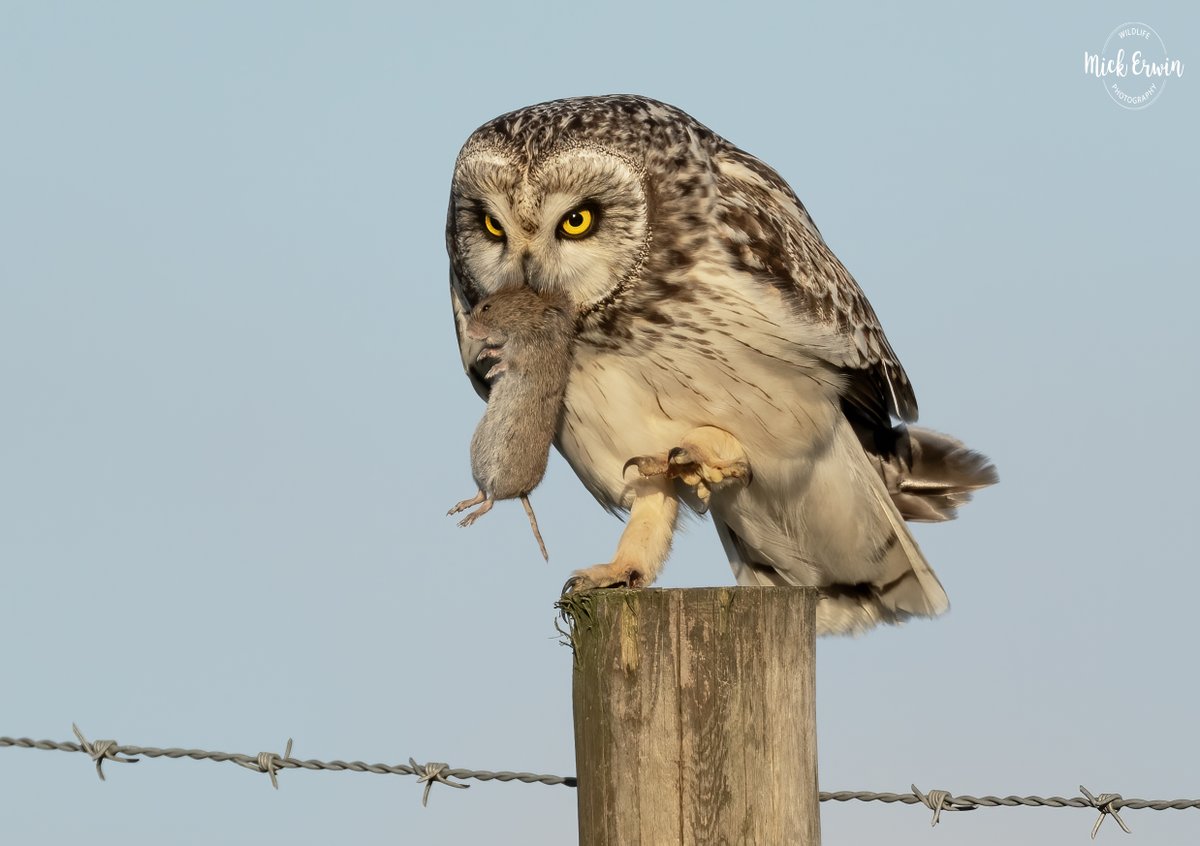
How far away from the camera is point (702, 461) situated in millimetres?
4180

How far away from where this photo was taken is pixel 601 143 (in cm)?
401

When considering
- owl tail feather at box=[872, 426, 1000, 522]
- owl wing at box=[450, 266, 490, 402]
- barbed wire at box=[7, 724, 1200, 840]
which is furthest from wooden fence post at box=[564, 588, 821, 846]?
owl tail feather at box=[872, 426, 1000, 522]

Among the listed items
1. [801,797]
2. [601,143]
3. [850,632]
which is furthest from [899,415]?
[801,797]

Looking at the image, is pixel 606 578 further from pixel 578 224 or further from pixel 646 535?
pixel 578 224

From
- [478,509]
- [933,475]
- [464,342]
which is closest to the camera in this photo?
[478,509]

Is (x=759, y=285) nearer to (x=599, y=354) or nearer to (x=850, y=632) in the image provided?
(x=599, y=354)

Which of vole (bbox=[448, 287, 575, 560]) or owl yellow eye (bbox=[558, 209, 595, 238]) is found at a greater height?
owl yellow eye (bbox=[558, 209, 595, 238])

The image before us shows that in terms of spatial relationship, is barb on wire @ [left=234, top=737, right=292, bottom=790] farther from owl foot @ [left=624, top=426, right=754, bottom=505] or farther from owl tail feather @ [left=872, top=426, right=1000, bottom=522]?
owl tail feather @ [left=872, top=426, right=1000, bottom=522]

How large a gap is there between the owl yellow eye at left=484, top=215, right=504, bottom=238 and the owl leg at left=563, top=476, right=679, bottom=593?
83cm

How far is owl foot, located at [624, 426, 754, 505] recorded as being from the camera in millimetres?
4152

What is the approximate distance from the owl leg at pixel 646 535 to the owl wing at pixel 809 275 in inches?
25.1

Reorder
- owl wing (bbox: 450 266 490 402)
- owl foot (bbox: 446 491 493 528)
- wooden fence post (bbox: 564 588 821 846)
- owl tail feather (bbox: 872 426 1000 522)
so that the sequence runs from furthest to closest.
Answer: owl tail feather (bbox: 872 426 1000 522) → owl wing (bbox: 450 266 490 402) → owl foot (bbox: 446 491 493 528) → wooden fence post (bbox: 564 588 821 846)

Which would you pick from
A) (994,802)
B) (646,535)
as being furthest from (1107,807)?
(646,535)

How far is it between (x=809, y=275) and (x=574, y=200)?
2.61 feet
